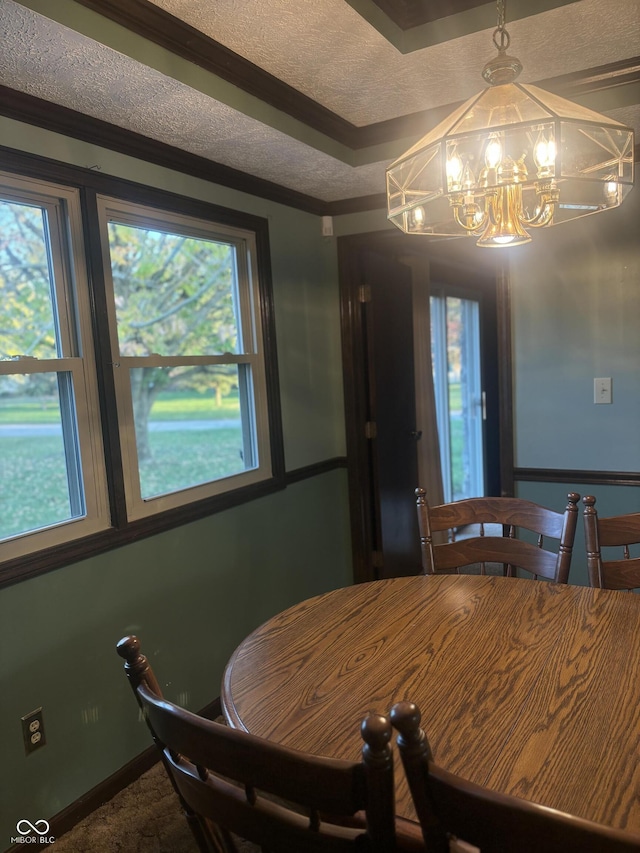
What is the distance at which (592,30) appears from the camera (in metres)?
1.80

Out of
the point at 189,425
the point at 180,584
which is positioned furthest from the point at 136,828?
the point at 189,425

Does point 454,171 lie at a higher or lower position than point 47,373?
→ higher

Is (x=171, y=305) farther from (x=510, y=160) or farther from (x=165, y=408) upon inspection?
(x=510, y=160)

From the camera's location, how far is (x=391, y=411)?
141 inches

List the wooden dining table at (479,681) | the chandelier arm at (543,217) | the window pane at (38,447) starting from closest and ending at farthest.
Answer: the wooden dining table at (479,681) < the chandelier arm at (543,217) < the window pane at (38,447)

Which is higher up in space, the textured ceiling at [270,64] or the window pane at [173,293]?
the textured ceiling at [270,64]

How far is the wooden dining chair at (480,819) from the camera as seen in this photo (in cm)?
55

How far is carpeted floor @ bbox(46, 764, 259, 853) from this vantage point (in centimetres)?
180

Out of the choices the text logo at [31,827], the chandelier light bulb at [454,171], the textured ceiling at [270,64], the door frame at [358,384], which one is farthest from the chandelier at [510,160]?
the text logo at [31,827]

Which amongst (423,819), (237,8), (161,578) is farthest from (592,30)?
(161,578)

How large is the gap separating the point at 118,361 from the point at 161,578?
32.2 inches

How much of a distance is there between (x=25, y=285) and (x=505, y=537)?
1.74m

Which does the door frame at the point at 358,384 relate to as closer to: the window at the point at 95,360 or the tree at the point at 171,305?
the window at the point at 95,360

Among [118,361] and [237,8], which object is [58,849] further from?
[237,8]
